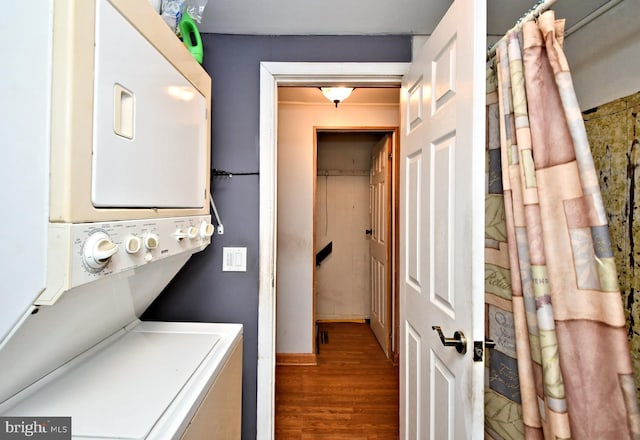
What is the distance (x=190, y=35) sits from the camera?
1.24 meters

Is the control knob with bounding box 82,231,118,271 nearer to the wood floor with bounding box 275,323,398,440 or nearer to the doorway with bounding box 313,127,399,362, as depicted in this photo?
the wood floor with bounding box 275,323,398,440

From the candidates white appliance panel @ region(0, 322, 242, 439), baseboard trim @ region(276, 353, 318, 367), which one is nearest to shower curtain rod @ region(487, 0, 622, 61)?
white appliance panel @ region(0, 322, 242, 439)

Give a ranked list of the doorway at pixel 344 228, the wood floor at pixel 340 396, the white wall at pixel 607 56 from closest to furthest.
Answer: the white wall at pixel 607 56
the wood floor at pixel 340 396
the doorway at pixel 344 228

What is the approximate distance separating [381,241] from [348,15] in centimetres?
218

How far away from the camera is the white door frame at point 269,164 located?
153 cm

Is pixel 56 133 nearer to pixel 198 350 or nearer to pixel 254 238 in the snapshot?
pixel 198 350

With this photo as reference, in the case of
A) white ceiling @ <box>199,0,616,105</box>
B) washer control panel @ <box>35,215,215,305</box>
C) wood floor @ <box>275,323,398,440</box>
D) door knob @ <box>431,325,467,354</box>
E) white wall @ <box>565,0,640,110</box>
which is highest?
white ceiling @ <box>199,0,616,105</box>

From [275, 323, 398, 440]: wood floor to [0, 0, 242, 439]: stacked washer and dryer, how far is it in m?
0.98

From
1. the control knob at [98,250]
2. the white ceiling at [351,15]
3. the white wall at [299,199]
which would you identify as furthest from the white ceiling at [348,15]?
the white wall at [299,199]

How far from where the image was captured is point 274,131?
158 centimetres

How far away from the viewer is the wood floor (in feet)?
6.49

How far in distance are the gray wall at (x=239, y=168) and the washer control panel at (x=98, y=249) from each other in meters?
0.64

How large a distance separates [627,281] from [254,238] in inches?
59.9

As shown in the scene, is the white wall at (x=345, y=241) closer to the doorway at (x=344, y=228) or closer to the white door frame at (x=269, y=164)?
the doorway at (x=344, y=228)
